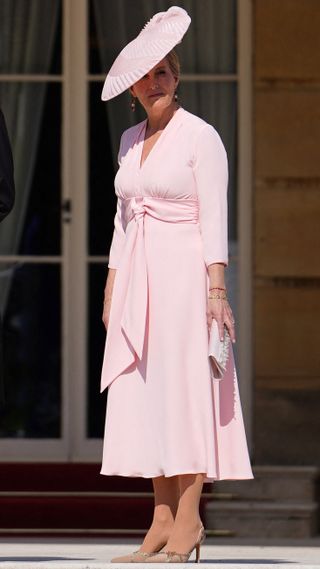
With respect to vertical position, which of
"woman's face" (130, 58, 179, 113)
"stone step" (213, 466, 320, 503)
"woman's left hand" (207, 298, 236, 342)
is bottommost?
"stone step" (213, 466, 320, 503)

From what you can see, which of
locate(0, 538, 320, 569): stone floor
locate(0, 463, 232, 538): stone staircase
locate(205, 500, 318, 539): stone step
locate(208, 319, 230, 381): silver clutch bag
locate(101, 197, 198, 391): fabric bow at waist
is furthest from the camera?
locate(0, 463, 232, 538): stone staircase

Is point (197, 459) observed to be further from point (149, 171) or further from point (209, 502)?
point (209, 502)

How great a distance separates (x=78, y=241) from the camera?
31.7 feet

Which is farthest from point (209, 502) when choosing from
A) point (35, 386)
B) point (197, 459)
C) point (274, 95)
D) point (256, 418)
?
point (197, 459)

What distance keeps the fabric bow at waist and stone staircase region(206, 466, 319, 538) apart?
2.78 metres

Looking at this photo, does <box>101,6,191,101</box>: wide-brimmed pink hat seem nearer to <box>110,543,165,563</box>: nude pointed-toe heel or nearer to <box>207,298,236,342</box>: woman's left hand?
<box>207,298,236,342</box>: woman's left hand

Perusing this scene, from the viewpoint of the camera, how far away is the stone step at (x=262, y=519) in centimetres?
859

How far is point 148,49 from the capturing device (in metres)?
5.92

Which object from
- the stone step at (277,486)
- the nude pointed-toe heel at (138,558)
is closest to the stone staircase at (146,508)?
the stone step at (277,486)

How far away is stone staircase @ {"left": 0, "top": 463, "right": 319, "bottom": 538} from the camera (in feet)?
28.2

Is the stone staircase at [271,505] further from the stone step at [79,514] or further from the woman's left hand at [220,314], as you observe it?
the woman's left hand at [220,314]

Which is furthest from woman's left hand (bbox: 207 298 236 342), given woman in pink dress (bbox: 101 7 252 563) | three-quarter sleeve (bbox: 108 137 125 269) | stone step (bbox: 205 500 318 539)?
stone step (bbox: 205 500 318 539)

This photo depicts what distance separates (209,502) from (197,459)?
2.88 meters

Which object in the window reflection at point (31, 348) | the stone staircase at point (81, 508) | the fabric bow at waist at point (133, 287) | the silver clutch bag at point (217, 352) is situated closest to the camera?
the silver clutch bag at point (217, 352)
